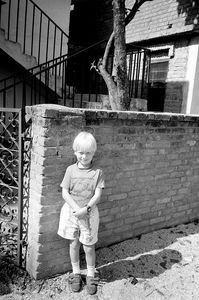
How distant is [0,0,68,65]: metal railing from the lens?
23.9 feet

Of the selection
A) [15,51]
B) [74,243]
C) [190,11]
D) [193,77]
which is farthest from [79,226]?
[190,11]

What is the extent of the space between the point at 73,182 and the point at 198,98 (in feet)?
17.1

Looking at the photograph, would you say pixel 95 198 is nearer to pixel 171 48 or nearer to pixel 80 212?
pixel 80 212

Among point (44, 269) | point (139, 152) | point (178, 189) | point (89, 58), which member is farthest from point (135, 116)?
point (89, 58)

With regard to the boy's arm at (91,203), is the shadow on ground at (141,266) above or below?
below

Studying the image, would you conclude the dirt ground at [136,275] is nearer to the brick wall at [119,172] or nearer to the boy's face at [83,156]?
the brick wall at [119,172]

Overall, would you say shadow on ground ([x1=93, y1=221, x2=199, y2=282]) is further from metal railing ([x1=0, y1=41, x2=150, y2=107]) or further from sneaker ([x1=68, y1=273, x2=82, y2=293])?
metal railing ([x1=0, y1=41, x2=150, y2=107])

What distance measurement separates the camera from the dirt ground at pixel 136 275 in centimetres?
264

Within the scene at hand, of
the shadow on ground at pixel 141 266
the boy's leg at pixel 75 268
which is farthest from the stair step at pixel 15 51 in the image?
the shadow on ground at pixel 141 266

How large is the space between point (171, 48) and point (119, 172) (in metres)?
5.09

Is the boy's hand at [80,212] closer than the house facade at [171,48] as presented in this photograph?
Yes

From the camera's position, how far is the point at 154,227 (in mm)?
3811

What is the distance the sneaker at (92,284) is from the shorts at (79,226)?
1.21 feet

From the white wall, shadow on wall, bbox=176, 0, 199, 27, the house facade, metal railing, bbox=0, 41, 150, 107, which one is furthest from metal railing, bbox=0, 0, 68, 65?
the white wall
